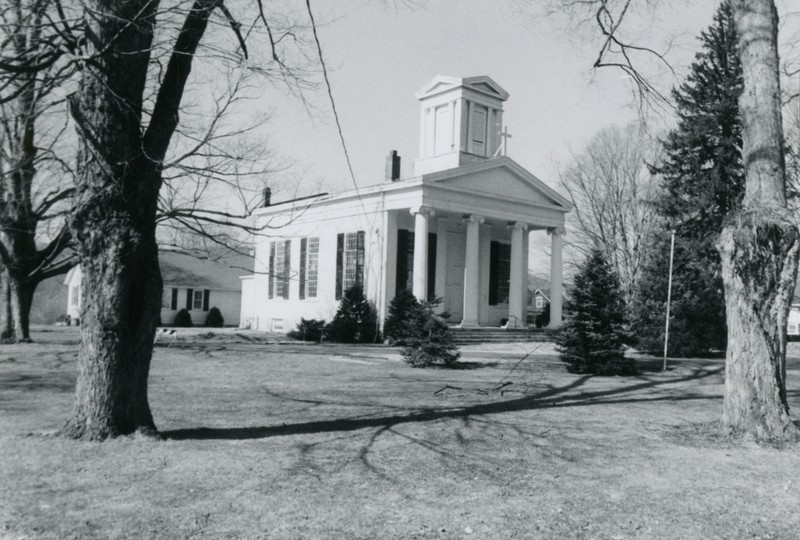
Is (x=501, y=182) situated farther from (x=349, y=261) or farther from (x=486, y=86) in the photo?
(x=349, y=261)

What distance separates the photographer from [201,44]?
24.7 ft

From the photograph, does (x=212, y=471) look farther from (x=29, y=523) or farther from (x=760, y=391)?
(x=760, y=391)

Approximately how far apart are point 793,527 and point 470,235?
21.3 m

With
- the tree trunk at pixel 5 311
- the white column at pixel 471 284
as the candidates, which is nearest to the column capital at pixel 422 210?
the white column at pixel 471 284

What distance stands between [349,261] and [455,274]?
15.5ft

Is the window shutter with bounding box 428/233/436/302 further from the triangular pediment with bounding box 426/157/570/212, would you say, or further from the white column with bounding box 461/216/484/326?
the triangular pediment with bounding box 426/157/570/212

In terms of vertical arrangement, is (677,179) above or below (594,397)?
above

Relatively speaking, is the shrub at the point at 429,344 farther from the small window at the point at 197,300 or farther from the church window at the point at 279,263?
the small window at the point at 197,300

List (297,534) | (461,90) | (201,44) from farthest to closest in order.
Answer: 1. (461,90)
2. (201,44)
3. (297,534)

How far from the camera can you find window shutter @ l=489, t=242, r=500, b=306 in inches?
1180

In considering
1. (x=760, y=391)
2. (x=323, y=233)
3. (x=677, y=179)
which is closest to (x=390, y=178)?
(x=323, y=233)

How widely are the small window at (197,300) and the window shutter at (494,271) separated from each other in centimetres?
2256

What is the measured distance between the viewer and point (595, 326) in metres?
16.0

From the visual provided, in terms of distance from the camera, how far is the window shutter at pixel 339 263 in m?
28.1
